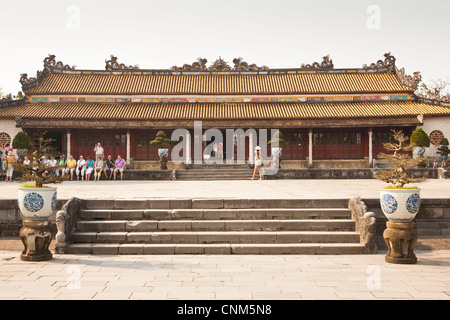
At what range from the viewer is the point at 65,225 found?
755 cm

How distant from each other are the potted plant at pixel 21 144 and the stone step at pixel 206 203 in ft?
46.9

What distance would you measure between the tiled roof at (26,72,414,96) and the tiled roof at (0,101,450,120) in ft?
3.09

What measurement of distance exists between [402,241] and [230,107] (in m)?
21.8

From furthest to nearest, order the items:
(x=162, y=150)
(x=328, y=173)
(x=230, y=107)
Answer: (x=230, y=107) → (x=162, y=150) → (x=328, y=173)

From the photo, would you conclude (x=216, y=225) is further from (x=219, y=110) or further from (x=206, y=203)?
(x=219, y=110)

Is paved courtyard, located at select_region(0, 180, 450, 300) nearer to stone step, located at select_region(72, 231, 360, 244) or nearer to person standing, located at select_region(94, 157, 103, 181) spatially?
stone step, located at select_region(72, 231, 360, 244)

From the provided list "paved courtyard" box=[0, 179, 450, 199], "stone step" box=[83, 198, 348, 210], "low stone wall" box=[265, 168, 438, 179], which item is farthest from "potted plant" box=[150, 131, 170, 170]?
"stone step" box=[83, 198, 348, 210]

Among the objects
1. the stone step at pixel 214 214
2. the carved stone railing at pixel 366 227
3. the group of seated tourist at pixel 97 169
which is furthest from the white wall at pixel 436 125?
the carved stone railing at pixel 366 227

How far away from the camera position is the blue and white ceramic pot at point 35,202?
22.5 feet

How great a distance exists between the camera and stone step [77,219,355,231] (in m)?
8.11

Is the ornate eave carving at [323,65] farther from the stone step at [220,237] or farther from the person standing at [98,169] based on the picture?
the stone step at [220,237]

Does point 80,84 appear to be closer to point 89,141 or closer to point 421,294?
point 89,141

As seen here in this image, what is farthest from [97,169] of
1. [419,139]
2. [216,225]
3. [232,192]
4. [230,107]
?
[419,139]

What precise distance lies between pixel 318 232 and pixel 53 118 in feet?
70.6
